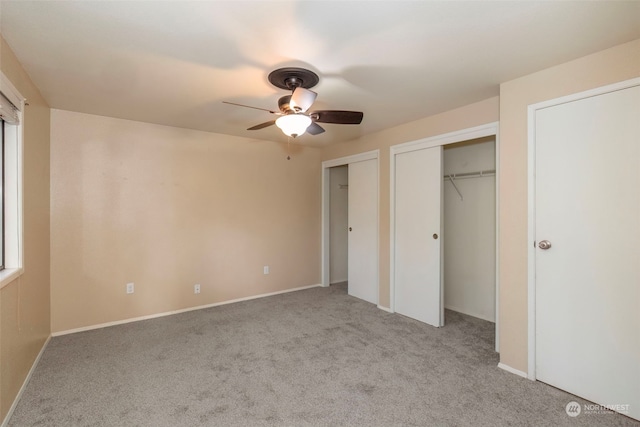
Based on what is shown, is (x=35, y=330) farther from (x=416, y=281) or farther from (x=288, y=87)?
(x=416, y=281)

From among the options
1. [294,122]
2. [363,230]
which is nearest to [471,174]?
[363,230]

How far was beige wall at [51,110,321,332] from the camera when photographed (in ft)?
10.3

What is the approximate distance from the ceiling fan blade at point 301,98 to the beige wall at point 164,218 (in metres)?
2.34

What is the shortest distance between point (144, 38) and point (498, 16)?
6.65 feet

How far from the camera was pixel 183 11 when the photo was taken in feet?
5.10

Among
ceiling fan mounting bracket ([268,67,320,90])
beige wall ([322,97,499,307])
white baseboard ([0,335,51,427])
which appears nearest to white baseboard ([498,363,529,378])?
beige wall ([322,97,499,307])

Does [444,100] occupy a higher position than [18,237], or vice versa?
[444,100]

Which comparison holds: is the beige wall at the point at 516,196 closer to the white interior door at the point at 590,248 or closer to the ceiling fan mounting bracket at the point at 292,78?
the white interior door at the point at 590,248

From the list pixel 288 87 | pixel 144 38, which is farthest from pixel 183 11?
pixel 288 87

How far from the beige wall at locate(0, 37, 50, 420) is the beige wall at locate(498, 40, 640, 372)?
137 inches

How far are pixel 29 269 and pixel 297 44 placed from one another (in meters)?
2.65

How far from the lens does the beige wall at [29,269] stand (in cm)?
186

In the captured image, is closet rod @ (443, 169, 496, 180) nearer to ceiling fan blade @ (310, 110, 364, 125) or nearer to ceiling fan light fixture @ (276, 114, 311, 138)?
ceiling fan blade @ (310, 110, 364, 125)

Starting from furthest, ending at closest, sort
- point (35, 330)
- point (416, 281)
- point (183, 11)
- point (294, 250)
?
point (294, 250) → point (416, 281) → point (35, 330) → point (183, 11)
